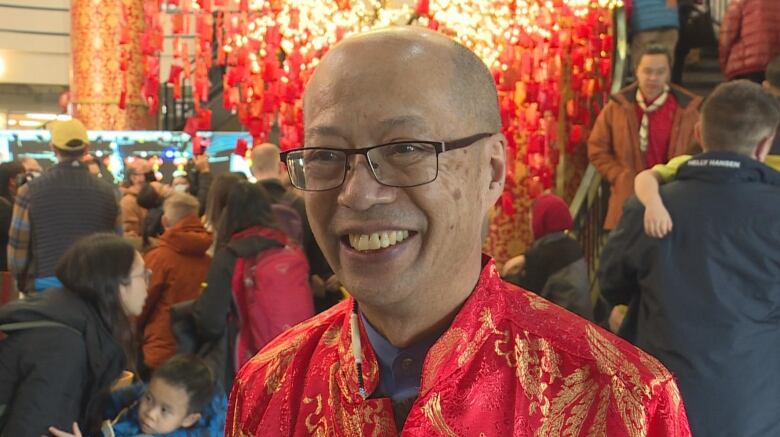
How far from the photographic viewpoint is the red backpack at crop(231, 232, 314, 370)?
154 inches

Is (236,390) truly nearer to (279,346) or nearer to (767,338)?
(279,346)

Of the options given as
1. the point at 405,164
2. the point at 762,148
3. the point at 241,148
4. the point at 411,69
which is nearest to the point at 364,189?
the point at 405,164

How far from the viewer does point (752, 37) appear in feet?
20.1

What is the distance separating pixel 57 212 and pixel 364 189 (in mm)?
4171

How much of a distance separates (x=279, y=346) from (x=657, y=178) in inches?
70.5

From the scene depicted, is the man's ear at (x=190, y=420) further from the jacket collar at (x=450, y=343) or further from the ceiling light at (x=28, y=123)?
the ceiling light at (x=28, y=123)

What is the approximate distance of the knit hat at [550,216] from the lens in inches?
179

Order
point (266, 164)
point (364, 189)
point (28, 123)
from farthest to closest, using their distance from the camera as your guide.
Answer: point (28, 123) → point (266, 164) → point (364, 189)

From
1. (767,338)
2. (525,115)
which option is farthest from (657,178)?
(525,115)

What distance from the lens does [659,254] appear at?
2.81m

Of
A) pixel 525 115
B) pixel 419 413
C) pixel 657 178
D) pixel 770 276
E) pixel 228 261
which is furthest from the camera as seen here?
pixel 525 115

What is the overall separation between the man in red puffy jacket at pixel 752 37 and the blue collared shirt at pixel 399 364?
5.36 m

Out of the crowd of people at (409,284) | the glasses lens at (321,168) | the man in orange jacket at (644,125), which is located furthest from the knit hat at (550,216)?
the glasses lens at (321,168)

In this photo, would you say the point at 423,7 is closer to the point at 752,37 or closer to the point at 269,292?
the point at 752,37
